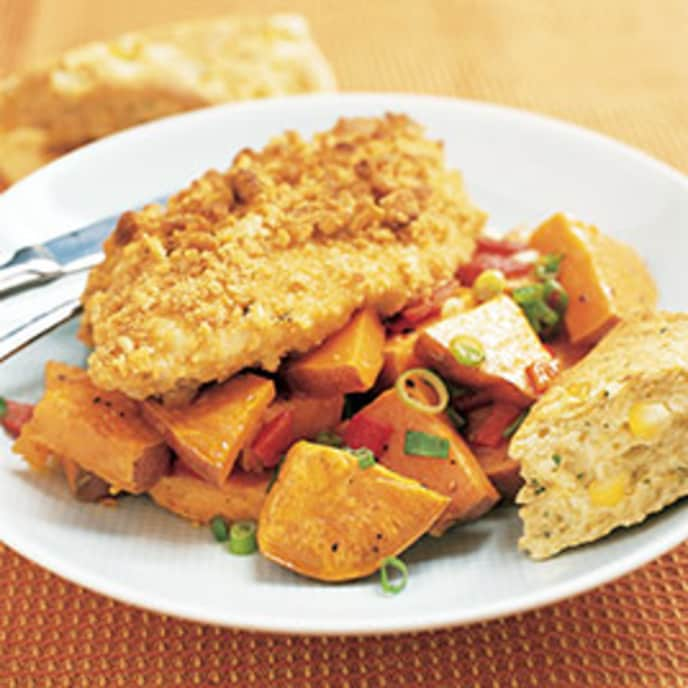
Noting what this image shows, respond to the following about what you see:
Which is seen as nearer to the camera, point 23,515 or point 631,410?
point 631,410

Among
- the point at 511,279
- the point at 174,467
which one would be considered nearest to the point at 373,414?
the point at 174,467

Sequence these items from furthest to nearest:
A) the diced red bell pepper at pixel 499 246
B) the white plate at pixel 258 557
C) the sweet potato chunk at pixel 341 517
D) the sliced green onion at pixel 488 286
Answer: the diced red bell pepper at pixel 499 246 → the sliced green onion at pixel 488 286 → the sweet potato chunk at pixel 341 517 → the white plate at pixel 258 557

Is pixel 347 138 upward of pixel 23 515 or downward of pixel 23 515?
upward

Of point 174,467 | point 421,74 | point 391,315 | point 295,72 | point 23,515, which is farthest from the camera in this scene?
point 421,74

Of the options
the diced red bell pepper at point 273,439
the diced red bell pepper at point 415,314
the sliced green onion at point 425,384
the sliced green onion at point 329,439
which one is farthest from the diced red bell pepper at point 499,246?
the diced red bell pepper at point 273,439

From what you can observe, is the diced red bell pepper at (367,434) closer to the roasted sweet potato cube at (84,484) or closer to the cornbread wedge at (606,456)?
the cornbread wedge at (606,456)

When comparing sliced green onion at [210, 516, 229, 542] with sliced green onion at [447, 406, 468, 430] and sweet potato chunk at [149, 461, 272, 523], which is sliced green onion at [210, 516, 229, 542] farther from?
sliced green onion at [447, 406, 468, 430]

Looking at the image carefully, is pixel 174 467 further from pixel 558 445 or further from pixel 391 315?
pixel 558 445

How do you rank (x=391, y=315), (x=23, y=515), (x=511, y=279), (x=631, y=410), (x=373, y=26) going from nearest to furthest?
(x=631, y=410) < (x=23, y=515) < (x=391, y=315) < (x=511, y=279) < (x=373, y=26)
